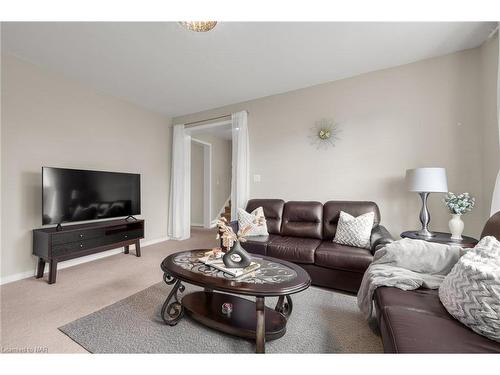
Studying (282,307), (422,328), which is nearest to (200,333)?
(282,307)

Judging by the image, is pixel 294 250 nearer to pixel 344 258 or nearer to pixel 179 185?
pixel 344 258

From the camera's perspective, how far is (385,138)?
284cm

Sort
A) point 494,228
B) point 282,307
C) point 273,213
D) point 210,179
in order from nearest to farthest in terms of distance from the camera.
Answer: point 494,228 → point 282,307 → point 273,213 → point 210,179

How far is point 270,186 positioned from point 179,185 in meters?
2.01

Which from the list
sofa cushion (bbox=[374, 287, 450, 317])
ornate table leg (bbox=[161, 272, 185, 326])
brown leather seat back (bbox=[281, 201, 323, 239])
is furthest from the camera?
brown leather seat back (bbox=[281, 201, 323, 239])

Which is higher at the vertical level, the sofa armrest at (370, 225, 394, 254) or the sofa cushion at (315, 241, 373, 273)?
the sofa armrest at (370, 225, 394, 254)

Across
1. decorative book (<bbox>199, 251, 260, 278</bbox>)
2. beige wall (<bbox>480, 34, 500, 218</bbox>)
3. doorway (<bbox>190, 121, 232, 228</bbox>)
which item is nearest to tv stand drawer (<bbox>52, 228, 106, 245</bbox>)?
decorative book (<bbox>199, 251, 260, 278</bbox>)

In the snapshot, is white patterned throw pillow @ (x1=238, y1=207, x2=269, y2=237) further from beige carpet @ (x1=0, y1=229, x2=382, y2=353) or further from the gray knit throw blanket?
the gray knit throw blanket

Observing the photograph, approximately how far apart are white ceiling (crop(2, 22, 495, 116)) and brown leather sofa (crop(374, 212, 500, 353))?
206cm

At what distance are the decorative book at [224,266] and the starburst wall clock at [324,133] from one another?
2183 mm

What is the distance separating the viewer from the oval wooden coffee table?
136cm

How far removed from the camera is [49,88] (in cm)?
286
